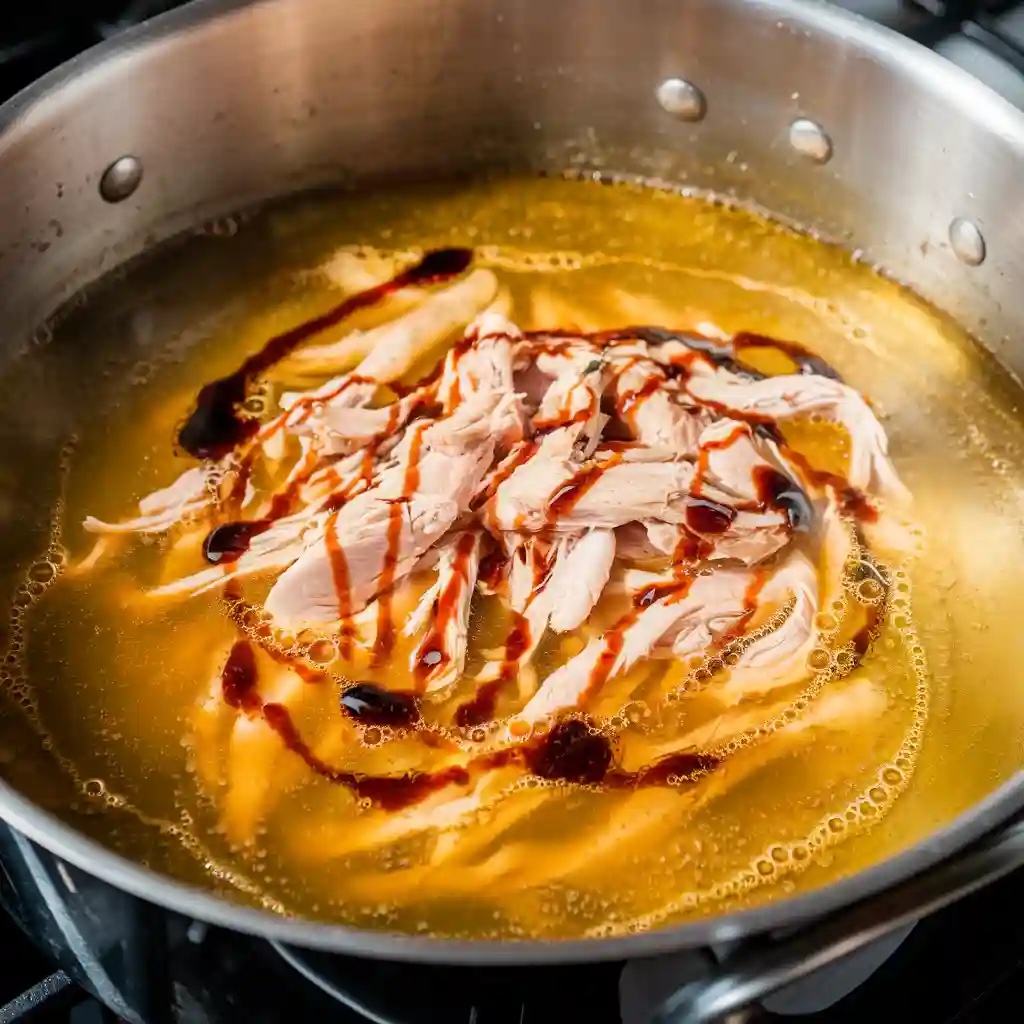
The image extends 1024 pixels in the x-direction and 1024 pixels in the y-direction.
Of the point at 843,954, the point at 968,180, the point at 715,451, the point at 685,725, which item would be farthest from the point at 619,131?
the point at 843,954

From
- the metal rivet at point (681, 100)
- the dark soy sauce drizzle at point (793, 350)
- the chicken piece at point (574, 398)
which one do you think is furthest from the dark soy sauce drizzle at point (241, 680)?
the metal rivet at point (681, 100)

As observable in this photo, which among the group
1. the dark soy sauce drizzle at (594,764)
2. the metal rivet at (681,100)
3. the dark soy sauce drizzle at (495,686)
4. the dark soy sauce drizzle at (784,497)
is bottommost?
the dark soy sauce drizzle at (594,764)

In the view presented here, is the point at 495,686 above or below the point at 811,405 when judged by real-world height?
below

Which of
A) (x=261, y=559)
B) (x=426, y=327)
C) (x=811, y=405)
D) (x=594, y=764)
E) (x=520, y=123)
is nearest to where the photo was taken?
(x=594, y=764)

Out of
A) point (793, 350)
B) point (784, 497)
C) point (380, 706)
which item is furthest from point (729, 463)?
point (380, 706)

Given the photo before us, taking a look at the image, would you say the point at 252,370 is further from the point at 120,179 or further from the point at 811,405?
the point at 811,405

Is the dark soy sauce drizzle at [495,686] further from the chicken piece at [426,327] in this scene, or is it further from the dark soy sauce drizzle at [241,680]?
the chicken piece at [426,327]
